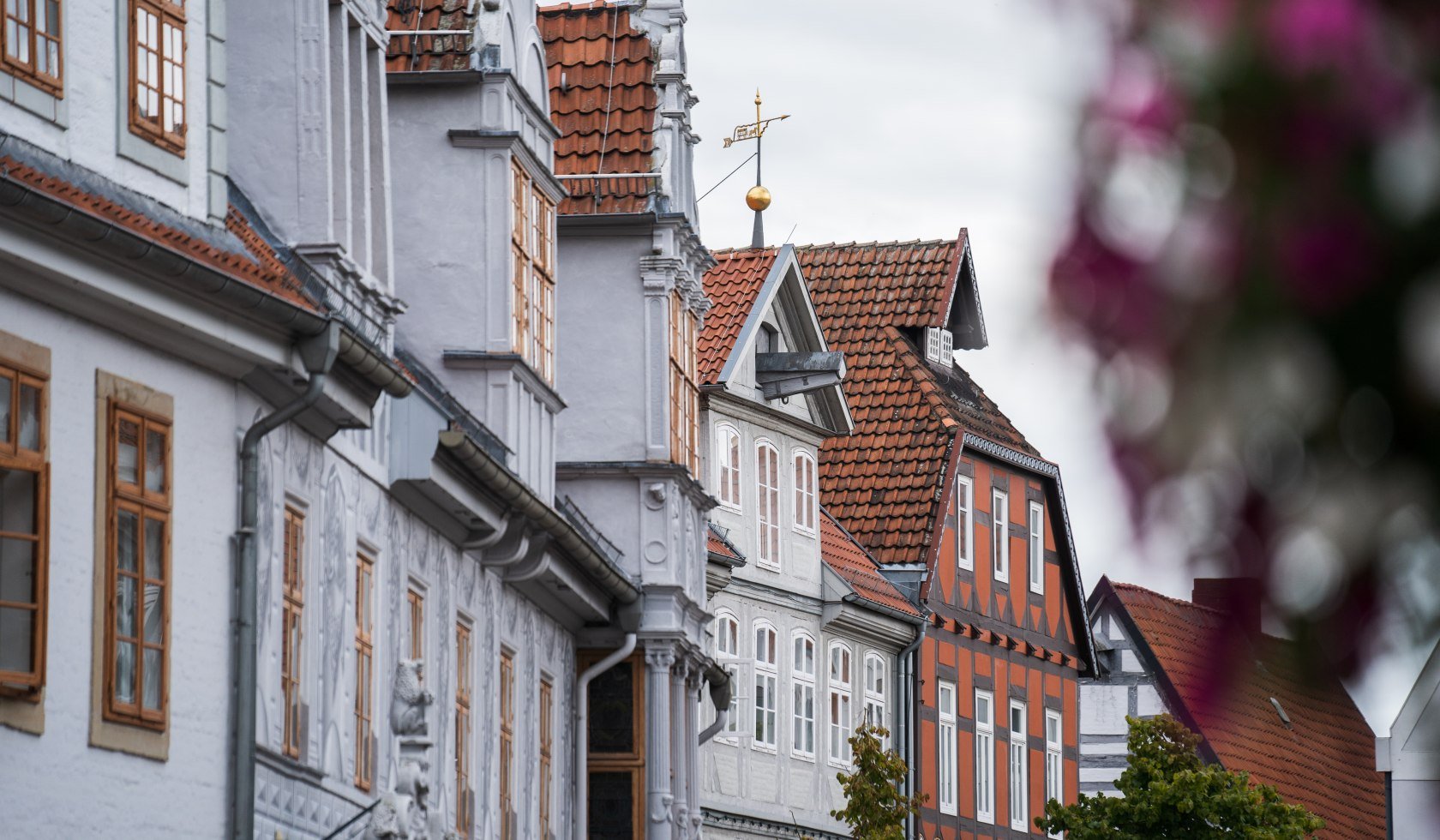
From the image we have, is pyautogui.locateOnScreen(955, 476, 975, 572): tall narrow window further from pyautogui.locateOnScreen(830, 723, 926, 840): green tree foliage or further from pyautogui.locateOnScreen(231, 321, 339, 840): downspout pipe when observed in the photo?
pyautogui.locateOnScreen(231, 321, 339, 840): downspout pipe

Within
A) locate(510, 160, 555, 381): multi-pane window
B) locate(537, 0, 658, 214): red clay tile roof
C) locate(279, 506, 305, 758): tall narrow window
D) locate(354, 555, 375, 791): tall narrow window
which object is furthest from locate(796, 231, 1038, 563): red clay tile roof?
locate(279, 506, 305, 758): tall narrow window

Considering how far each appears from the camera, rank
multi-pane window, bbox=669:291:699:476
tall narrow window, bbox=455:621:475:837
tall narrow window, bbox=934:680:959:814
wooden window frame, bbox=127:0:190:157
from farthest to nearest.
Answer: tall narrow window, bbox=934:680:959:814 < multi-pane window, bbox=669:291:699:476 < tall narrow window, bbox=455:621:475:837 < wooden window frame, bbox=127:0:190:157

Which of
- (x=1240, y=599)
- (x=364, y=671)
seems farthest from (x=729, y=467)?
(x=1240, y=599)

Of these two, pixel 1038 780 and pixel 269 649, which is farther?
pixel 1038 780

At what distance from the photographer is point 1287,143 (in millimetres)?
1319

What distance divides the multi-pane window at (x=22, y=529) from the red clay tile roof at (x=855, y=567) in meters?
28.3

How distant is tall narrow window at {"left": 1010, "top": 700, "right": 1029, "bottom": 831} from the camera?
4462 centimetres

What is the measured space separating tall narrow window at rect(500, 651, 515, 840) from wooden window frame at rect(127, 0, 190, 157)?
8.77m

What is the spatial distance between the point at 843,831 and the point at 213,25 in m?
26.6

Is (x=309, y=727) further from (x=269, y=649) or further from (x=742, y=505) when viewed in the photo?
(x=742, y=505)

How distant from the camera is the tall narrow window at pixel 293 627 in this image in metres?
14.4

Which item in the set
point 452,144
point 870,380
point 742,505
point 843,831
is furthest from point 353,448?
point 870,380

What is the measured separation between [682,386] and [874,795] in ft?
23.3

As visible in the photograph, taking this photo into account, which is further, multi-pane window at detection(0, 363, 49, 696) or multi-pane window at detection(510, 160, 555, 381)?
multi-pane window at detection(510, 160, 555, 381)
